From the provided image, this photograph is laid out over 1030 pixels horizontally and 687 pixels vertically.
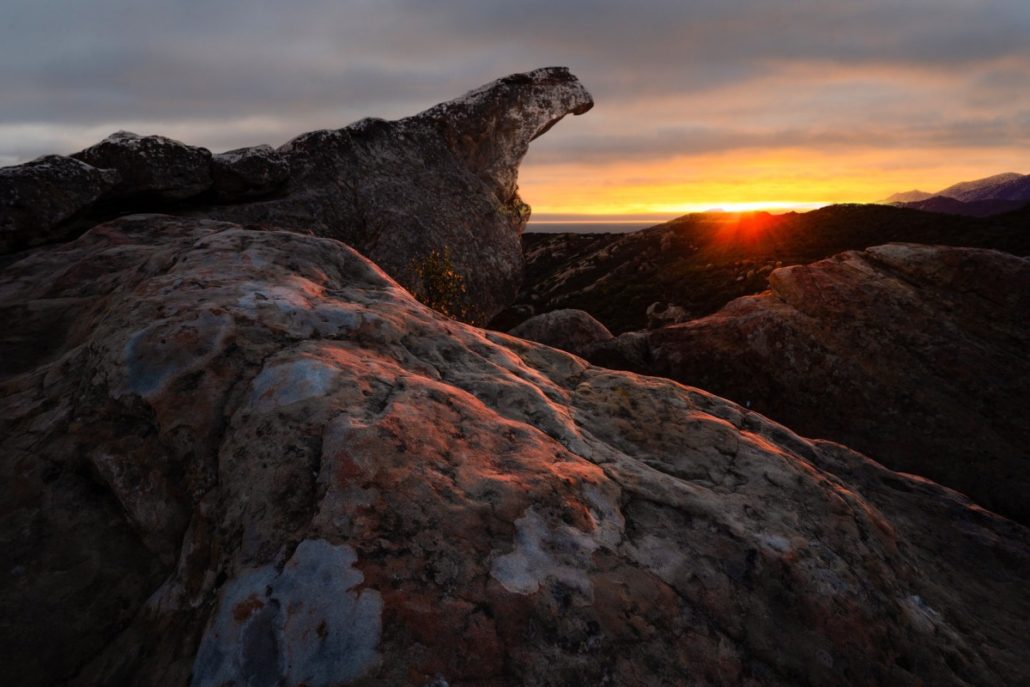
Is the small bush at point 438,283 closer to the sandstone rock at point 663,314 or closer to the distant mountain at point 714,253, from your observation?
the distant mountain at point 714,253

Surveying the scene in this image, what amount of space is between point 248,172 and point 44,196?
526 cm

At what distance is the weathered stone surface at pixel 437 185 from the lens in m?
18.1

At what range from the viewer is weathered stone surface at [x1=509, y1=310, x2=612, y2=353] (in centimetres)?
1864

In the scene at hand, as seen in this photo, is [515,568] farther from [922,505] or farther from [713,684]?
[922,505]

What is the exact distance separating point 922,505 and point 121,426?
9.82 meters

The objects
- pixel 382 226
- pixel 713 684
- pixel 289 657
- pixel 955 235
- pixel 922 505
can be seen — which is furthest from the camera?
pixel 955 235

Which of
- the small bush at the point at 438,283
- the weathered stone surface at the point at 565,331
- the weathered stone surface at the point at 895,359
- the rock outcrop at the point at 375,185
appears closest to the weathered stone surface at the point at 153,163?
the rock outcrop at the point at 375,185

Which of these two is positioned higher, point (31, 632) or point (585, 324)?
point (31, 632)

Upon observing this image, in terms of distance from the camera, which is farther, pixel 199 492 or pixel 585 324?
pixel 585 324

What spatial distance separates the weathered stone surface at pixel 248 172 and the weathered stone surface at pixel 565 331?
8.73 meters

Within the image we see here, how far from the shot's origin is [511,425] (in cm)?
546

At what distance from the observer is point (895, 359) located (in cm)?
1404

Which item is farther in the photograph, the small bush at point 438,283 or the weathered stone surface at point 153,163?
the small bush at point 438,283

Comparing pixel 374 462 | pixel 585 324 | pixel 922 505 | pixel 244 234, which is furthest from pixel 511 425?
pixel 585 324
